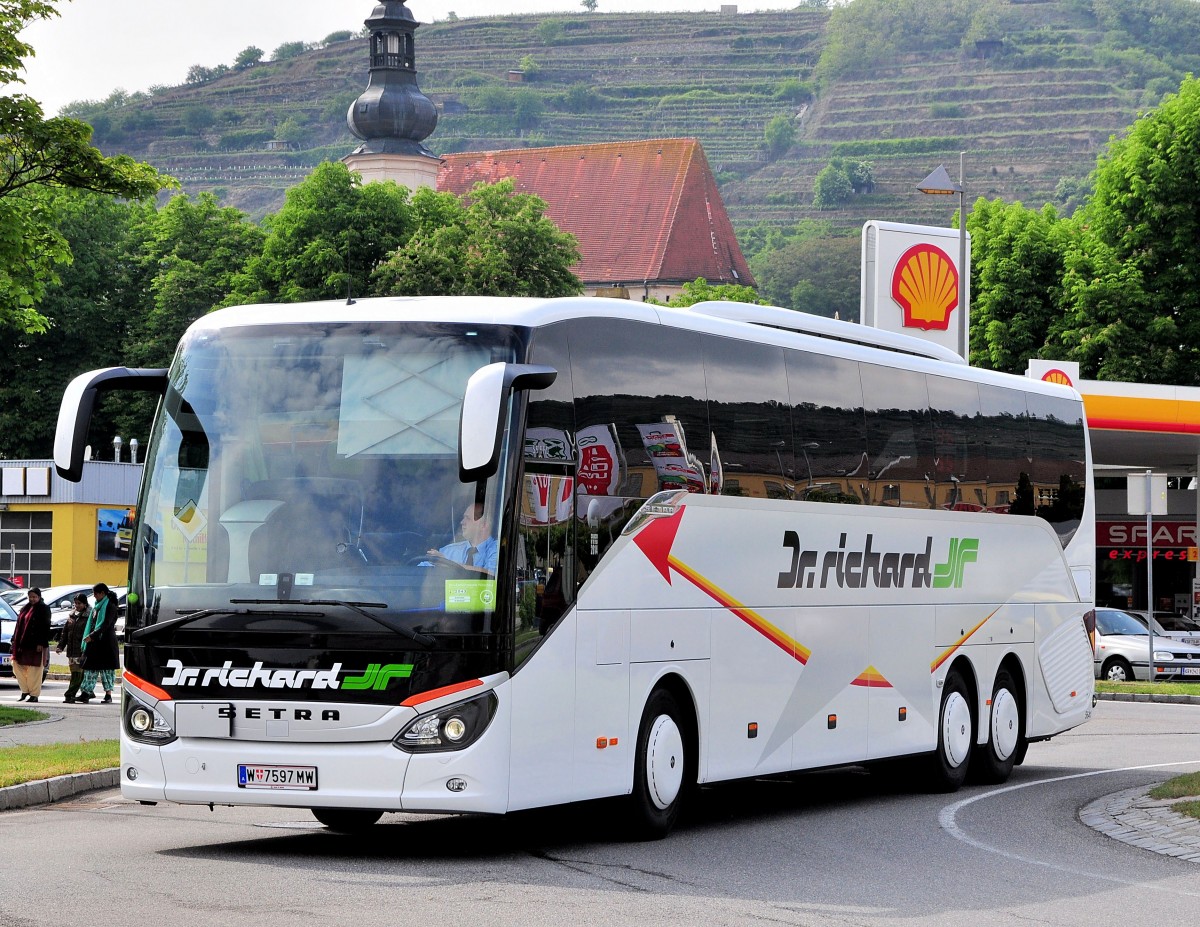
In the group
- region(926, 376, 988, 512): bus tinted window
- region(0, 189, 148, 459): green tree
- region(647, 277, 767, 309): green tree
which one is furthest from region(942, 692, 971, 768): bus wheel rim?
region(647, 277, 767, 309): green tree

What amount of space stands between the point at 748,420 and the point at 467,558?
3.47 m

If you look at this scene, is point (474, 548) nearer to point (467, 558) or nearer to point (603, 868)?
point (467, 558)

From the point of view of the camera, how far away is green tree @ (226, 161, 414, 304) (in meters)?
67.8

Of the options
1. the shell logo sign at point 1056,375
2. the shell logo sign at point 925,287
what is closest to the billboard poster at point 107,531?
the shell logo sign at point 925,287

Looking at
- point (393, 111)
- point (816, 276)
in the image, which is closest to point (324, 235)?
point (393, 111)

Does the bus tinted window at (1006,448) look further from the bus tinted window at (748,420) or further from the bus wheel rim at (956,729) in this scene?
the bus tinted window at (748,420)

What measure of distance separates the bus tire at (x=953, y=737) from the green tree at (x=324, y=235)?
5188cm

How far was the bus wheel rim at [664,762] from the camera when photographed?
12344mm

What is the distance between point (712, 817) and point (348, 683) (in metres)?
4.35

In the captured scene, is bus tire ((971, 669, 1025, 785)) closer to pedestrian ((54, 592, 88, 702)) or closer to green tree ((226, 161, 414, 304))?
pedestrian ((54, 592, 88, 702))

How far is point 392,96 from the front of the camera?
10419cm

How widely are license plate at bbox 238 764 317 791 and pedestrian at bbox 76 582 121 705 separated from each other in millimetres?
17373

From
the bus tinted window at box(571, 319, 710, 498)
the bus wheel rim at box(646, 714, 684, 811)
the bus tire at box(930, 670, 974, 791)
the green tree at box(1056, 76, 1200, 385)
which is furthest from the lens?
the green tree at box(1056, 76, 1200, 385)

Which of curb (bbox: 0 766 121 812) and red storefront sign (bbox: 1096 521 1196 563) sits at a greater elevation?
red storefront sign (bbox: 1096 521 1196 563)
